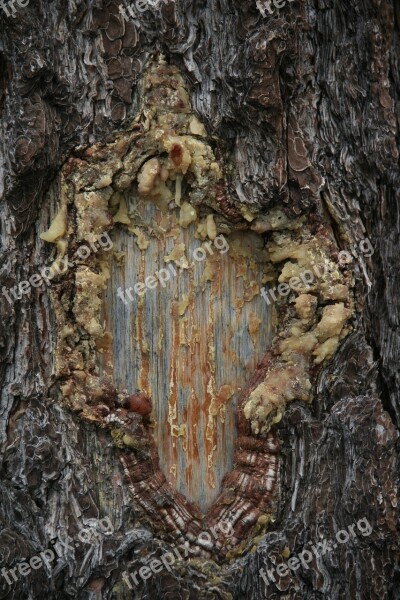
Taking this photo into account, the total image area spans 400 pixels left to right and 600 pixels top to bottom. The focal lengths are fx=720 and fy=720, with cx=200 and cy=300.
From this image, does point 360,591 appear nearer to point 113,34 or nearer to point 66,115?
point 66,115

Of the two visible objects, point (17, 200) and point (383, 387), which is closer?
point (17, 200)

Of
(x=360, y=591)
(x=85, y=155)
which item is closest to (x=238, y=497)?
(x=360, y=591)

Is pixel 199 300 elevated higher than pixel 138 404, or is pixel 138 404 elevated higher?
pixel 199 300

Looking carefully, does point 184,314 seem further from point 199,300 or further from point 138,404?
point 138,404

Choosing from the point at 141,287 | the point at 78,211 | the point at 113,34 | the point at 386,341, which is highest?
the point at 113,34

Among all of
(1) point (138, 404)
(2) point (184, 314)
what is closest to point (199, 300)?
(2) point (184, 314)

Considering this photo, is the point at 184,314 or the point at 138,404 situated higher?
the point at 184,314
